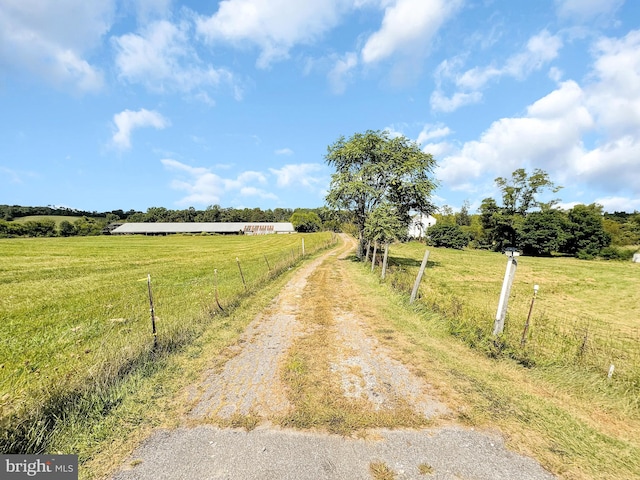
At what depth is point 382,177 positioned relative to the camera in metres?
26.5

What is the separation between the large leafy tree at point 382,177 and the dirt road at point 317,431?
64.2 feet

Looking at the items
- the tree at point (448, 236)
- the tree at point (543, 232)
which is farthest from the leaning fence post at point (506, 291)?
the tree at point (448, 236)

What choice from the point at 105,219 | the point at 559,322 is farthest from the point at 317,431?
the point at 105,219

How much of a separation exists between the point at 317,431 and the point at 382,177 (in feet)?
80.0

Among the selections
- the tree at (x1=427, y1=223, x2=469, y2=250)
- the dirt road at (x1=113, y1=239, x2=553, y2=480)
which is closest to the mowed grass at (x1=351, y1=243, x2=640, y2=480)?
the dirt road at (x1=113, y1=239, x2=553, y2=480)

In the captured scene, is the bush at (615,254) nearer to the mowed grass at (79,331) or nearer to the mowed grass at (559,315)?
the mowed grass at (559,315)

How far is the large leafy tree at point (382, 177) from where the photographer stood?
25.3 metres

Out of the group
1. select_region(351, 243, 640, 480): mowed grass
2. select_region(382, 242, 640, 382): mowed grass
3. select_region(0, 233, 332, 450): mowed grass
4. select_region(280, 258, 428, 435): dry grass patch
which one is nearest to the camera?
select_region(351, 243, 640, 480): mowed grass

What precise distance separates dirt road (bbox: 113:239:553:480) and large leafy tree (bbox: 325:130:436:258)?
770 inches

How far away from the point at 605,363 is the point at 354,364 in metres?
5.56

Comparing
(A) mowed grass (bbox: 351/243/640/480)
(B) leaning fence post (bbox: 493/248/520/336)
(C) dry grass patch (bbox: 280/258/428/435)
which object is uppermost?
(B) leaning fence post (bbox: 493/248/520/336)

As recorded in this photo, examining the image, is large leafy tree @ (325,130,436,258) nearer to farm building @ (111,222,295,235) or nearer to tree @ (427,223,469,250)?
tree @ (427,223,469,250)

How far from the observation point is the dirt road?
3.70 m

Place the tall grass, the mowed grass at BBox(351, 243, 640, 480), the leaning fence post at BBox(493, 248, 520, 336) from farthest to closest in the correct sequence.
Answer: the leaning fence post at BBox(493, 248, 520, 336)
the tall grass
the mowed grass at BBox(351, 243, 640, 480)
